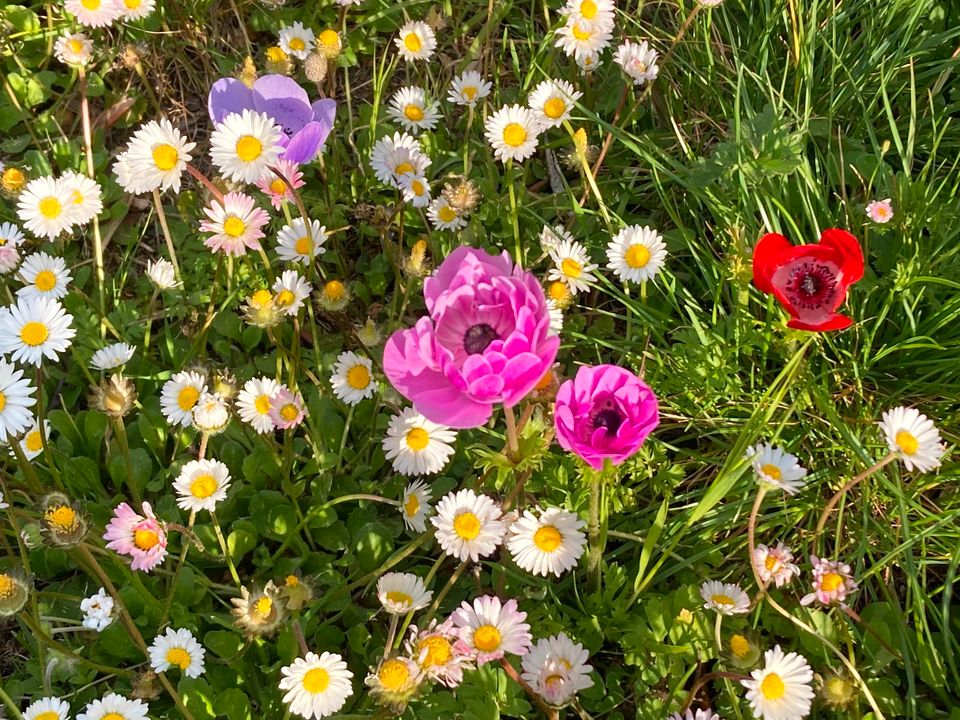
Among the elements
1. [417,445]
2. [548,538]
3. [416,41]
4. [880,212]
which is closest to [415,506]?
[417,445]

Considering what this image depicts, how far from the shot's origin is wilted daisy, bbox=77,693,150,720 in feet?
4.77

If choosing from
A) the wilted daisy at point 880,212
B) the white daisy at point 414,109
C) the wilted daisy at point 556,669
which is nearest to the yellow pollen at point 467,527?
the wilted daisy at point 556,669

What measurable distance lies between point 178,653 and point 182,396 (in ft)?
1.69

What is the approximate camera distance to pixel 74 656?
159 centimetres

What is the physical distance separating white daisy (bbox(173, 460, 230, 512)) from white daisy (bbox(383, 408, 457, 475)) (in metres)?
0.33

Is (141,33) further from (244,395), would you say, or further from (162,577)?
(162,577)

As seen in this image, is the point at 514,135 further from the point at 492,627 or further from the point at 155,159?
the point at 492,627

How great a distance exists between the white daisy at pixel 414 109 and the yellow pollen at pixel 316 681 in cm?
137

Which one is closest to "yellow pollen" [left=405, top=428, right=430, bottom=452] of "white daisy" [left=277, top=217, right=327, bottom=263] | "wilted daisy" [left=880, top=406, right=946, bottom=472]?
"white daisy" [left=277, top=217, right=327, bottom=263]

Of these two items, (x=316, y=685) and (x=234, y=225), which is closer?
(x=316, y=685)

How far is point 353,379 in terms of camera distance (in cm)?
178

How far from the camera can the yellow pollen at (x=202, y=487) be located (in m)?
1.62

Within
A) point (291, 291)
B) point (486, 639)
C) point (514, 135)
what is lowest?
point (486, 639)

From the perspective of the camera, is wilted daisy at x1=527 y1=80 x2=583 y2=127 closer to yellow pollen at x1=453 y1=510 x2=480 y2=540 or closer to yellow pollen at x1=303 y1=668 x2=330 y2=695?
yellow pollen at x1=453 y1=510 x2=480 y2=540
